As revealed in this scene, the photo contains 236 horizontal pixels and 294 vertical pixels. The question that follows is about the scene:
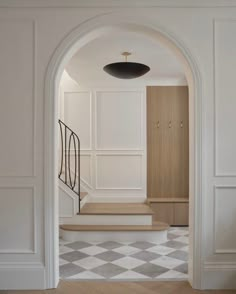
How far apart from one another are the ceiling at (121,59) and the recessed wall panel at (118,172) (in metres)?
1.51

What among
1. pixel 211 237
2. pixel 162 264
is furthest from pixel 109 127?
pixel 211 237

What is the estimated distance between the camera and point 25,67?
9.46 feet

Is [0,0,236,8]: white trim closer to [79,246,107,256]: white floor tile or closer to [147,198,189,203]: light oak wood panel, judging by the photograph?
[79,246,107,256]: white floor tile

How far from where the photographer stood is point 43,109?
2.87m

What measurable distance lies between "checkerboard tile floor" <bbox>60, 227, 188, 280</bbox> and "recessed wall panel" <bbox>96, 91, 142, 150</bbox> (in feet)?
7.32

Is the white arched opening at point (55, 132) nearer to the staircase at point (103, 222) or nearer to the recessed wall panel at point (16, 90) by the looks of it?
the recessed wall panel at point (16, 90)

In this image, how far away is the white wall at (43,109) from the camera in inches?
113

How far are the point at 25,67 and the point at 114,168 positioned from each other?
357cm

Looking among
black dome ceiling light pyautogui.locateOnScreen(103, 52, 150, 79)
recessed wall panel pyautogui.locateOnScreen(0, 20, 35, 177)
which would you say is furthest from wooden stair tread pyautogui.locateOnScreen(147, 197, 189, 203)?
recessed wall panel pyautogui.locateOnScreen(0, 20, 35, 177)

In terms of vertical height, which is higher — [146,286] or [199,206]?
[199,206]

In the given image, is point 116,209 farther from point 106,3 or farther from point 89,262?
point 106,3

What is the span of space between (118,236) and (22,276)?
1929 millimetres

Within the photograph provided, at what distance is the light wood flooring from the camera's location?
2789mm

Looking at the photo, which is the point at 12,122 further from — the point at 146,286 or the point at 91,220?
the point at 91,220
